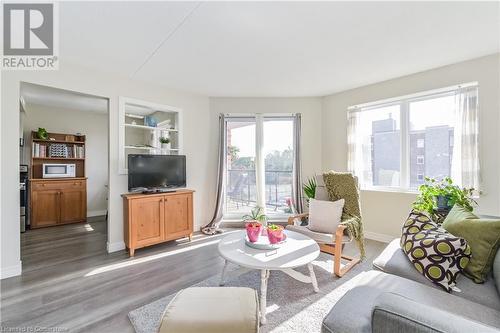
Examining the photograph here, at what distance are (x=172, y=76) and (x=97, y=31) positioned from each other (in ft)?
3.84

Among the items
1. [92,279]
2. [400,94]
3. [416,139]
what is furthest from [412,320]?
[400,94]

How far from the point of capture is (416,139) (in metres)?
3.37

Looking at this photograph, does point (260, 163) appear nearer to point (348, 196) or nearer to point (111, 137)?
point (348, 196)

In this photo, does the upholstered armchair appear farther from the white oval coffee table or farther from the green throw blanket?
the white oval coffee table

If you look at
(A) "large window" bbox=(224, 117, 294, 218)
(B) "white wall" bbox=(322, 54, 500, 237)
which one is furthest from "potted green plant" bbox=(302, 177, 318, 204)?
(B) "white wall" bbox=(322, 54, 500, 237)

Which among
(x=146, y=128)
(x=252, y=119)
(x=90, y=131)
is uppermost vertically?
(x=252, y=119)

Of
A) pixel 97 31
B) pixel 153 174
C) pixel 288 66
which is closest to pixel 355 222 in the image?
pixel 288 66

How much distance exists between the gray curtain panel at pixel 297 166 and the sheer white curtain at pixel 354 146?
0.85m

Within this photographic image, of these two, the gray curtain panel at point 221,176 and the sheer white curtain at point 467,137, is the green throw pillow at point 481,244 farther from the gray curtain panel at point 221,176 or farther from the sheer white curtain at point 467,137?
the gray curtain panel at point 221,176

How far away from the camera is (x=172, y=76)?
329 centimetres

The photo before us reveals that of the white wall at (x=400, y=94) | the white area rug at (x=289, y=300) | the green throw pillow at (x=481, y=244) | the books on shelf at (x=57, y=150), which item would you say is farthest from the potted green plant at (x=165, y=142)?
the green throw pillow at (x=481, y=244)

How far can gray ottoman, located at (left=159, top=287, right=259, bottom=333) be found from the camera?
1.13 metres

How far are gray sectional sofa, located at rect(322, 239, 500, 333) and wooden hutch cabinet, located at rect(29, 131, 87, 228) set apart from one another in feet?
17.8

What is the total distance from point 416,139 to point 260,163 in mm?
2489
